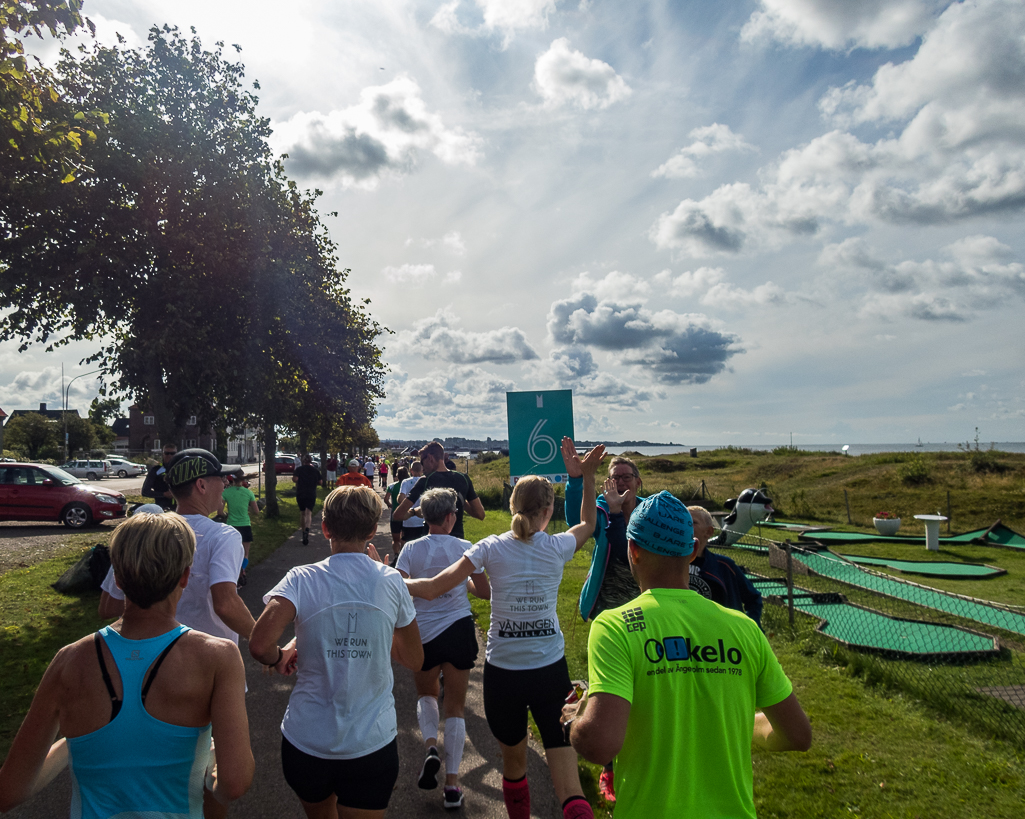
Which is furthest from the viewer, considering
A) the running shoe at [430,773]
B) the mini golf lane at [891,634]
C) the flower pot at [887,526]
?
the flower pot at [887,526]

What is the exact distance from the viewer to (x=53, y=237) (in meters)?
11.7

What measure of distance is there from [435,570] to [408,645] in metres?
1.23

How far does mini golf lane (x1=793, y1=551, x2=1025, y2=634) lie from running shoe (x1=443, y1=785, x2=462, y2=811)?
5285 millimetres

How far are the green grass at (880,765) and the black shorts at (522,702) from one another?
1042 mm

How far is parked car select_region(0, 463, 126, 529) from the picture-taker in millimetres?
16047

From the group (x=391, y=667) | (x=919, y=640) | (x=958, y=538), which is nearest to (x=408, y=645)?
(x=391, y=667)

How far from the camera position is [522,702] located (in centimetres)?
323

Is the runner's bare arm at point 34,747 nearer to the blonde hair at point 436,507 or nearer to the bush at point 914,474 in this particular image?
the blonde hair at point 436,507

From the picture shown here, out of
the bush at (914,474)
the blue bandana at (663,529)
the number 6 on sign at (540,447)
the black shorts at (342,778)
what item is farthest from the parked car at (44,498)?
the bush at (914,474)

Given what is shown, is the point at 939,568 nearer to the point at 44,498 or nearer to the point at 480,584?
the point at 480,584

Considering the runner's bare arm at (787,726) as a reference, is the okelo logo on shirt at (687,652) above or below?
above

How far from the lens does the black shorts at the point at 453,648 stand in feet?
12.9

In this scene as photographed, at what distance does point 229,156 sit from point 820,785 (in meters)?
14.5

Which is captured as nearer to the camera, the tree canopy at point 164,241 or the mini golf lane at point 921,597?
the mini golf lane at point 921,597
